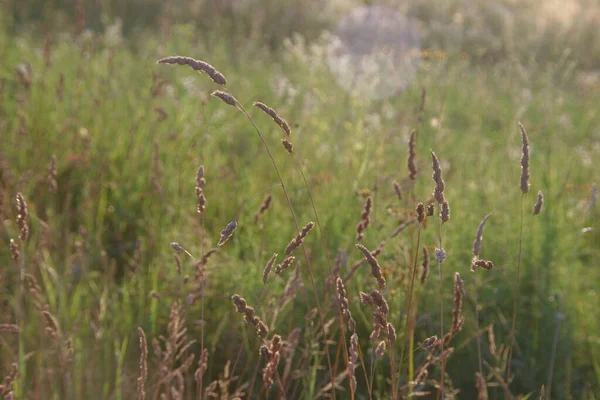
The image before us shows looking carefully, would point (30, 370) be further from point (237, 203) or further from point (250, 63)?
point (250, 63)

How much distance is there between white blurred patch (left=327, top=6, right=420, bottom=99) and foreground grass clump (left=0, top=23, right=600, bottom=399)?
1.03 ft

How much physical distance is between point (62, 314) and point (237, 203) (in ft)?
3.26

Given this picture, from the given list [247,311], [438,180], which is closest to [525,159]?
[438,180]

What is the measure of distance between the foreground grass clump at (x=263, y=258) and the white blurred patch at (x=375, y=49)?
0.31m

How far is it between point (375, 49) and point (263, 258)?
131 inches

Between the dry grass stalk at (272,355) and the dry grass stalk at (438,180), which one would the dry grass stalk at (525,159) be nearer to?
the dry grass stalk at (438,180)

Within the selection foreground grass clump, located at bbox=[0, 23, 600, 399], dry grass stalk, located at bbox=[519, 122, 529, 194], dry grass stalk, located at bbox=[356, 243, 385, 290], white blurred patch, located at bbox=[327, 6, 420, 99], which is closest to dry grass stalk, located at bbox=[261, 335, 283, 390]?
foreground grass clump, located at bbox=[0, 23, 600, 399]

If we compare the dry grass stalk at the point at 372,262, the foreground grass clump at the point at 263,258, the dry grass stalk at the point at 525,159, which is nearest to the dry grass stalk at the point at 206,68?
the foreground grass clump at the point at 263,258

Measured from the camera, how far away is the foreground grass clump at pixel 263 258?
69.9 inches

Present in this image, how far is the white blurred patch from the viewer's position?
13.5 ft

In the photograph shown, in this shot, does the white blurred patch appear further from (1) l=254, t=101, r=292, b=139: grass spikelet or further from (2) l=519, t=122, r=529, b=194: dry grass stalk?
(1) l=254, t=101, r=292, b=139: grass spikelet

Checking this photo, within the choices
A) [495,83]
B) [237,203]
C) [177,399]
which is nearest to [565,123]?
[495,83]

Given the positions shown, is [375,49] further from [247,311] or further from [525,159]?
[247,311]

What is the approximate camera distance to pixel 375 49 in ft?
17.5
